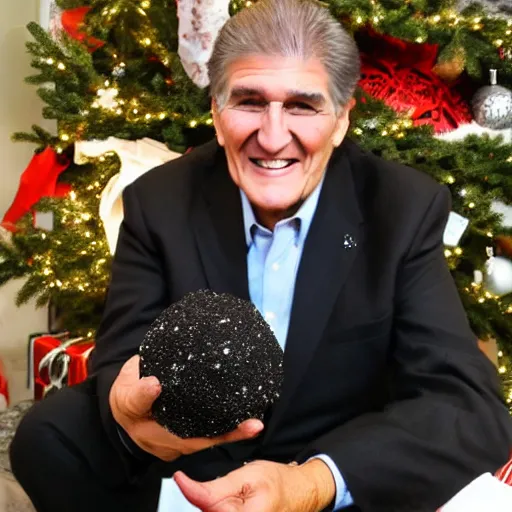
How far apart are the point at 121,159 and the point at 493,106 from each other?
0.81 meters

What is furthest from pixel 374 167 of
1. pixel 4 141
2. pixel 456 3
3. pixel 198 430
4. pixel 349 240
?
pixel 4 141

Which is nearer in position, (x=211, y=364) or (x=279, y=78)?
(x=211, y=364)

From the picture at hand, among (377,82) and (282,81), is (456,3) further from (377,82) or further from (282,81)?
(282,81)

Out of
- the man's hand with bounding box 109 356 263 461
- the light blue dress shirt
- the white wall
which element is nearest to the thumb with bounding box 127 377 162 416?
the man's hand with bounding box 109 356 263 461

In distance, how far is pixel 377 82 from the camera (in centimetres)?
157

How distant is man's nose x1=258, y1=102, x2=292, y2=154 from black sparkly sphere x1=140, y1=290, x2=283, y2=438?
0.30 m

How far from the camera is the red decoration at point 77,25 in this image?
1.65 metres

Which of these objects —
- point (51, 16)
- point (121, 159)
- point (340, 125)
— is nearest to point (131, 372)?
point (340, 125)

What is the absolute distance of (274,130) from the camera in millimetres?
922

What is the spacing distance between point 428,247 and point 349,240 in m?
0.11

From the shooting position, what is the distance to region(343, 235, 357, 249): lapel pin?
1000mm

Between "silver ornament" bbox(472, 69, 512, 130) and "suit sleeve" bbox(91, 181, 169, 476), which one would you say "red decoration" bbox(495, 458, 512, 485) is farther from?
"silver ornament" bbox(472, 69, 512, 130)

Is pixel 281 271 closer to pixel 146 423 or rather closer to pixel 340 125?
pixel 340 125

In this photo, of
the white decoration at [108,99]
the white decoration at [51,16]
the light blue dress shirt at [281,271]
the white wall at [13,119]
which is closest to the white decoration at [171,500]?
the light blue dress shirt at [281,271]
